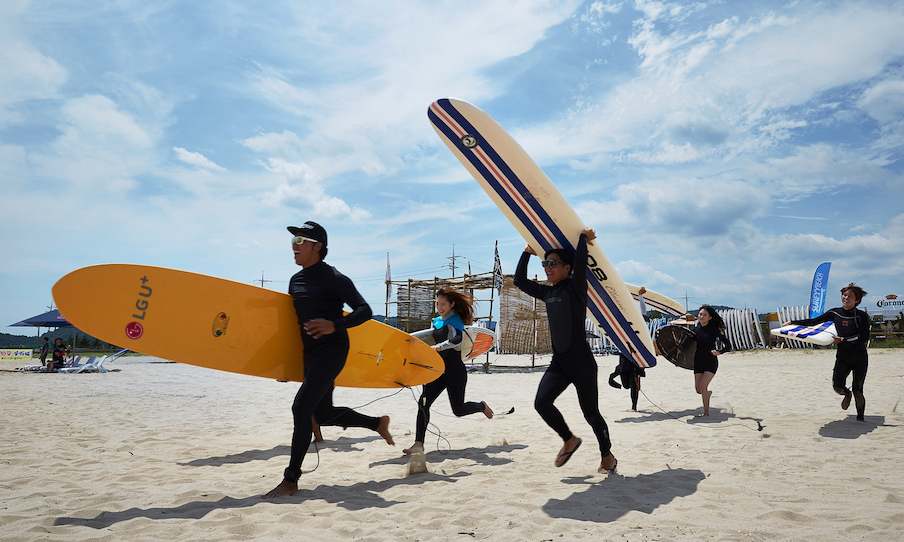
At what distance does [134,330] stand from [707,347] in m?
6.35

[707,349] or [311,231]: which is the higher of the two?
[311,231]

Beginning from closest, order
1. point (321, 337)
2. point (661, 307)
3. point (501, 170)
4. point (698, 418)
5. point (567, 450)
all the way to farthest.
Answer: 1. point (321, 337)
2. point (567, 450)
3. point (501, 170)
4. point (698, 418)
5. point (661, 307)

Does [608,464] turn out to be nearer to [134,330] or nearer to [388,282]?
[134,330]

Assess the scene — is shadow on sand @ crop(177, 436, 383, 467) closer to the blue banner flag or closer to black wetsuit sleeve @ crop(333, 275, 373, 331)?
black wetsuit sleeve @ crop(333, 275, 373, 331)

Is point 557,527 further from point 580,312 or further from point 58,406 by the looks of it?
point 58,406

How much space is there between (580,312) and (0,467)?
4.67m

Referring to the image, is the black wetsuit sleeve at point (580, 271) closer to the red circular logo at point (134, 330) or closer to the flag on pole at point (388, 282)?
the red circular logo at point (134, 330)

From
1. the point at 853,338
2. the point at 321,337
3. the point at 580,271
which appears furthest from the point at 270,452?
the point at 853,338

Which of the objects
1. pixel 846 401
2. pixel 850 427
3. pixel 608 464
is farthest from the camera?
pixel 846 401

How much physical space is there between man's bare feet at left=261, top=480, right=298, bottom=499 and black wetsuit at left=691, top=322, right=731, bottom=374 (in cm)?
540

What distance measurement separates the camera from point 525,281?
413 cm

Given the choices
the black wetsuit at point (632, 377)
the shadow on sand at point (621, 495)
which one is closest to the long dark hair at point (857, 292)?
the black wetsuit at point (632, 377)

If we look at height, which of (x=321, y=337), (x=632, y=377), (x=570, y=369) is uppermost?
(x=321, y=337)

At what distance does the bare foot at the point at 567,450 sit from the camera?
11.3 feet
